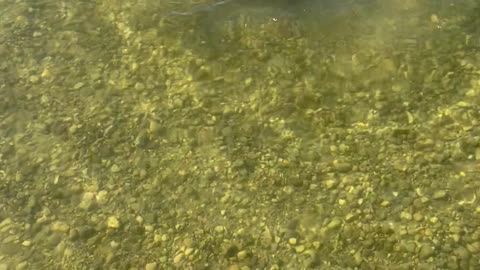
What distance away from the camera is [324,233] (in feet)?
9.14

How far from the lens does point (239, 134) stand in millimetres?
3260

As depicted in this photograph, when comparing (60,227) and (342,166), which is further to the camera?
(342,166)

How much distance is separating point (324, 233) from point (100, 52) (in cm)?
195

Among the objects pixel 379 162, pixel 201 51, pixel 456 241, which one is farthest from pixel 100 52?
pixel 456 241

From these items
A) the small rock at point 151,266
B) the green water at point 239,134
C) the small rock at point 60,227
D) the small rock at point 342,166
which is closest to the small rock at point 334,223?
the green water at point 239,134

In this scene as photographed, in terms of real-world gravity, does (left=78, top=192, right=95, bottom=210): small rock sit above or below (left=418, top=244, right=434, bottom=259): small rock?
above

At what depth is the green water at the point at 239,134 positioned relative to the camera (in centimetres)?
280

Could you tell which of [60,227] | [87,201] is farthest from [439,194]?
[60,227]

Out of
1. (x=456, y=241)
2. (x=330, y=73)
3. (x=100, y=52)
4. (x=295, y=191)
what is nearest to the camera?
(x=456, y=241)

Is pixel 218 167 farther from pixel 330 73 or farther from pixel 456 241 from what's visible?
pixel 456 241

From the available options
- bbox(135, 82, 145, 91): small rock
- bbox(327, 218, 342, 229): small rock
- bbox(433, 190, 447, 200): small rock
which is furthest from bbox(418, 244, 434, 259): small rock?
bbox(135, 82, 145, 91): small rock

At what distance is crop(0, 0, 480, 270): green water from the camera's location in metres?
2.80

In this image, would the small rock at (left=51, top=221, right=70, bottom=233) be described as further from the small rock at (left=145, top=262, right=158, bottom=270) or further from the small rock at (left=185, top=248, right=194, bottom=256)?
the small rock at (left=185, top=248, right=194, bottom=256)

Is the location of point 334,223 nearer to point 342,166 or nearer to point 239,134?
point 342,166
